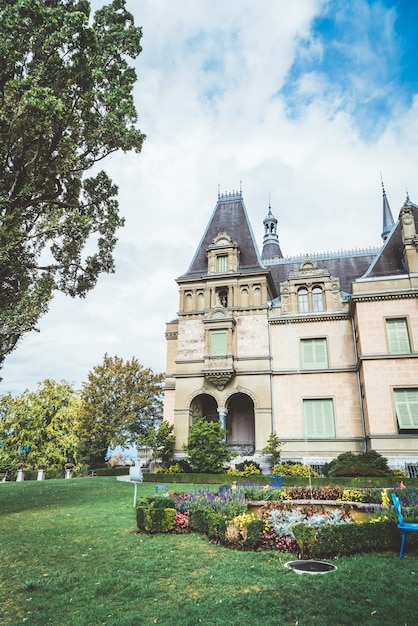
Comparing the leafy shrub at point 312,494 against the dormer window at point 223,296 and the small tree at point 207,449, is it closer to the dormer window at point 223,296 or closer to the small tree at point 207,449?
the small tree at point 207,449

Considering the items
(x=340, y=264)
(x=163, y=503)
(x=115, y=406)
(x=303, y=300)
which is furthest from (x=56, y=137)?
(x=115, y=406)

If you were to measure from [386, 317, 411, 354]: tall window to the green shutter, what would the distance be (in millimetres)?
2459

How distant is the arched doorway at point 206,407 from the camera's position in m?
32.1

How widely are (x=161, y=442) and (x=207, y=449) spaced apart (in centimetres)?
462

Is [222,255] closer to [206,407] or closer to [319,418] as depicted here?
[206,407]

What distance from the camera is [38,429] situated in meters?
42.6

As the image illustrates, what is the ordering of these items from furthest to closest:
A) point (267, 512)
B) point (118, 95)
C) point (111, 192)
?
point (111, 192) < point (118, 95) < point (267, 512)

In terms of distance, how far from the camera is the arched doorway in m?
32.1

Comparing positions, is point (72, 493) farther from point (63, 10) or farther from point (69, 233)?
point (63, 10)

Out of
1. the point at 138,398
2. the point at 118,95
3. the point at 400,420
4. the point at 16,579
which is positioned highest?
the point at 118,95

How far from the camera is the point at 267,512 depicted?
10.0 m

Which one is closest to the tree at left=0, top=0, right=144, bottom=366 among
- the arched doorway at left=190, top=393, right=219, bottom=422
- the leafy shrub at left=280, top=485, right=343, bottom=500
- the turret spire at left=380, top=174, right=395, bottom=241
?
the leafy shrub at left=280, top=485, right=343, bottom=500

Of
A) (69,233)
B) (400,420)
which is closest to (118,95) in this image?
(69,233)

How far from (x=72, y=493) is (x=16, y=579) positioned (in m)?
13.1
